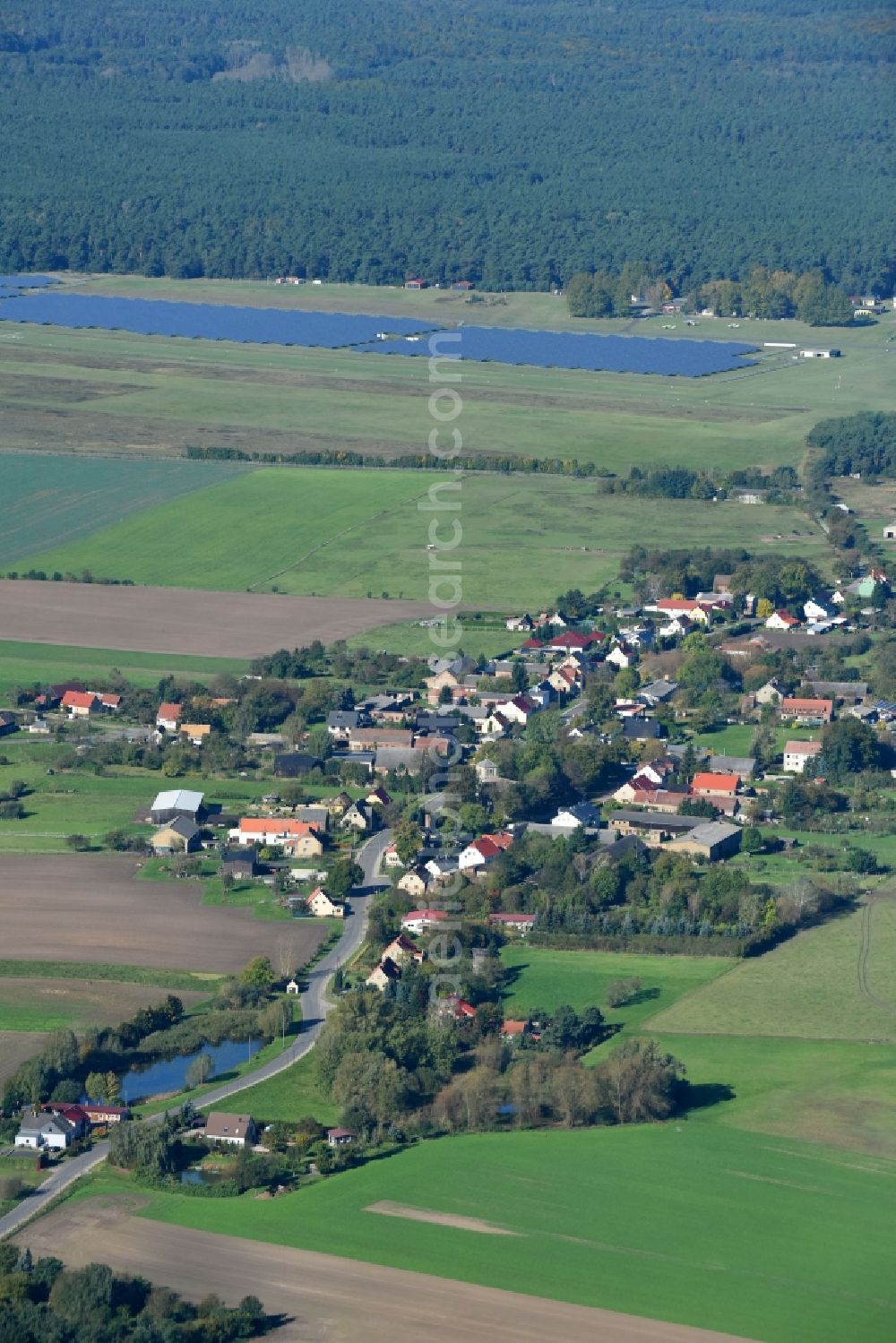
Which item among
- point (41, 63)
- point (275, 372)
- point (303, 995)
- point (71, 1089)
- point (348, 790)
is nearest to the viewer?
point (71, 1089)

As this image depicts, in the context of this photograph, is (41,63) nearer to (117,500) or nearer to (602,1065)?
(117,500)

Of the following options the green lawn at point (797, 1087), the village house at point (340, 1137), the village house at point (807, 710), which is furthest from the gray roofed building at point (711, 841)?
the village house at point (340, 1137)

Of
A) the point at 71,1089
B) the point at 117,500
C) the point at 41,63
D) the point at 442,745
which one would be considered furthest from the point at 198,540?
the point at 41,63

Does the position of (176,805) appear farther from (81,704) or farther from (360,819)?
(81,704)

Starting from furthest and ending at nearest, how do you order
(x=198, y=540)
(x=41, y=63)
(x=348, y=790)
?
1. (x=41, y=63)
2. (x=198, y=540)
3. (x=348, y=790)

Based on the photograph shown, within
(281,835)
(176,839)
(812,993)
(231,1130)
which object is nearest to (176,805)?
(176,839)

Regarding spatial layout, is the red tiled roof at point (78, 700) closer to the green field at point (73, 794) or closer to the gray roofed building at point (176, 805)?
the green field at point (73, 794)

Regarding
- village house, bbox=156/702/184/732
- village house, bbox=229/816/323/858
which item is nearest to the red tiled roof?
village house, bbox=156/702/184/732

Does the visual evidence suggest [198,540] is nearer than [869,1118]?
No
